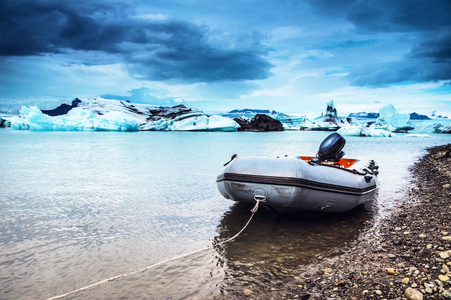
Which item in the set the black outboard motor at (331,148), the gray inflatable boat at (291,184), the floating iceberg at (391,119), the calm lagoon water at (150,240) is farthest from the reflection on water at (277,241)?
the floating iceberg at (391,119)

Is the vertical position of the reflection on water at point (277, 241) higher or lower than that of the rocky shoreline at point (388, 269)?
lower

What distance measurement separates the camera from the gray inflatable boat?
4.32 meters

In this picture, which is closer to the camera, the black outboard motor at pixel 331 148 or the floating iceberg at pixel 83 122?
the black outboard motor at pixel 331 148

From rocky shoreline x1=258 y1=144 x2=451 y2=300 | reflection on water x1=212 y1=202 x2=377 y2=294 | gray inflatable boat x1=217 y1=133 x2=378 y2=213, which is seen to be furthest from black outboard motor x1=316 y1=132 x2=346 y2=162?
rocky shoreline x1=258 y1=144 x2=451 y2=300

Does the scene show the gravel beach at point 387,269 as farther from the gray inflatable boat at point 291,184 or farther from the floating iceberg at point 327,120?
the floating iceberg at point 327,120

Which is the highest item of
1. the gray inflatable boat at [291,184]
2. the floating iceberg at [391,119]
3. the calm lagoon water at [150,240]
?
the floating iceberg at [391,119]

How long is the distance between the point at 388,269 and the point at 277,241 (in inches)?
58.2

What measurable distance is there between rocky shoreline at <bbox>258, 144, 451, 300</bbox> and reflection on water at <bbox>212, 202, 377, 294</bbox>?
0.68 ft

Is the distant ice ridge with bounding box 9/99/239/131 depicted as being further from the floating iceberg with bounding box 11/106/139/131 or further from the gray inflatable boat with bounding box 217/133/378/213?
the gray inflatable boat with bounding box 217/133/378/213

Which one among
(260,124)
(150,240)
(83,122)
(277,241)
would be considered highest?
(260,124)

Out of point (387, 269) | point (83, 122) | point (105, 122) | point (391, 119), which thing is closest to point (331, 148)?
point (387, 269)

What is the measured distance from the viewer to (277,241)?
411 centimetres

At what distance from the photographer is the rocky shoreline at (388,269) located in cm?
254

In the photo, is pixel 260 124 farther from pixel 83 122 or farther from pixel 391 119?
pixel 83 122
